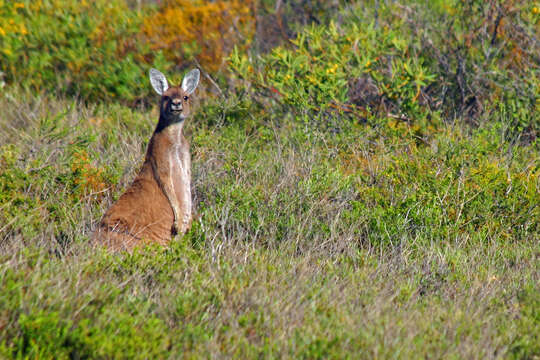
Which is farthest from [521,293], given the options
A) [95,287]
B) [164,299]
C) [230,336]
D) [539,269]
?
[95,287]

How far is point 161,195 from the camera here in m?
5.38

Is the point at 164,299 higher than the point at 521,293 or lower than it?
higher

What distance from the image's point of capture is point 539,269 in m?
5.00

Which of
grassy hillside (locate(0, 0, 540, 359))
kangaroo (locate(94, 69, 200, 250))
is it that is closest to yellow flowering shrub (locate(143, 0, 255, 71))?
grassy hillside (locate(0, 0, 540, 359))

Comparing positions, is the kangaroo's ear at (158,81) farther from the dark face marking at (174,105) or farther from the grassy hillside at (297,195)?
the grassy hillside at (297,195)

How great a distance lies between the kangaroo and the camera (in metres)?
5.15

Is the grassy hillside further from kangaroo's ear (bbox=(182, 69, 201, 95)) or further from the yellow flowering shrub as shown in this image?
kangaroo's ear (bbox=(182, 69, 201, 95))

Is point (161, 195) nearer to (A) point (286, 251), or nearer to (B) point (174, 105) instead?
(B) point (174, 105)

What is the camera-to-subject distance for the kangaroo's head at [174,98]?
17.9ft

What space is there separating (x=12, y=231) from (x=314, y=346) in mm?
2936

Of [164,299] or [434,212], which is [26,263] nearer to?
[164,299]

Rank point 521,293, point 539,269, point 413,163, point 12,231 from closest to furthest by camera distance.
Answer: point 521,293, point 539,269, point 12,231, point 413,163

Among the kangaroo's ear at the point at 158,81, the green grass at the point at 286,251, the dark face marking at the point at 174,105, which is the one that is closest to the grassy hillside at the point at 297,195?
the green grass at the point at 286,251

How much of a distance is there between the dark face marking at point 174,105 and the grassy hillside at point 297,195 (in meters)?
0.84
